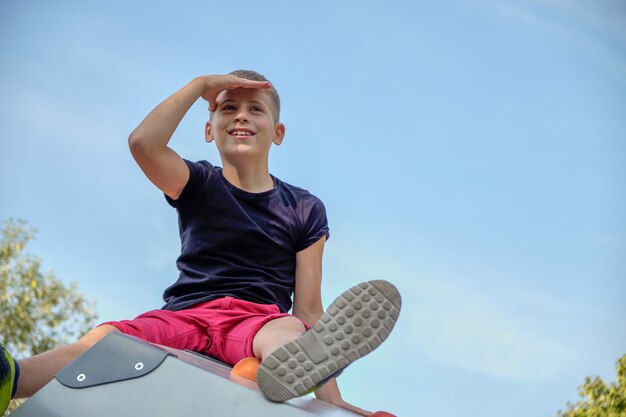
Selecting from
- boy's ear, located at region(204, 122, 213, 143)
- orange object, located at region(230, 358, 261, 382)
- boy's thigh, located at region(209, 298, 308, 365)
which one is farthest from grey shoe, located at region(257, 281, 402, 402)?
boy's ear, located at region(204, 122, 213, 143)

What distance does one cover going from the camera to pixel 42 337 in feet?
35.4

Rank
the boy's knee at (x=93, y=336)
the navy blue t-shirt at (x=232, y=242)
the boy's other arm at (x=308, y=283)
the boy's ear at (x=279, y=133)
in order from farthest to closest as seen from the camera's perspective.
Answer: the boy's ear at (x=279, y=133) → the boy's other arm at (x=308, y=283) → the navy blue t-shirt at (x=232, y=242) → the boy's knee at (x=93, y=336)

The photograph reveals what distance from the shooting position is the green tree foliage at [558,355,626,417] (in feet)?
23.6

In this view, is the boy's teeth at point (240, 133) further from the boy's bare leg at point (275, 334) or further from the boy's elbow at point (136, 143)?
the boy's bare leg at point (275, 334)

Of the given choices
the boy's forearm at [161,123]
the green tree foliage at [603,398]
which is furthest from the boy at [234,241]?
the green tree foliage at [603,398]

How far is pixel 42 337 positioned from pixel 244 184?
8.63 metres

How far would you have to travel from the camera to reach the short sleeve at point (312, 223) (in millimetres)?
3037

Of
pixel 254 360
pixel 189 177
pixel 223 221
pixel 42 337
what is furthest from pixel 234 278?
pixel 42 337

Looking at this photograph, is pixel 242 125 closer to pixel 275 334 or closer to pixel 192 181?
pixel 192 181

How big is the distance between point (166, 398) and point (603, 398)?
6522 millimetres

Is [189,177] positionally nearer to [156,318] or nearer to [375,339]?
[156,318]

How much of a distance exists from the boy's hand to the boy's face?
0.06m

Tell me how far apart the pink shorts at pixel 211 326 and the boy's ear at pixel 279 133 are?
84cm

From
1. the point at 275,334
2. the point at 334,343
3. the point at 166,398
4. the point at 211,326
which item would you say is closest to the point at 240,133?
the point at 211,326
